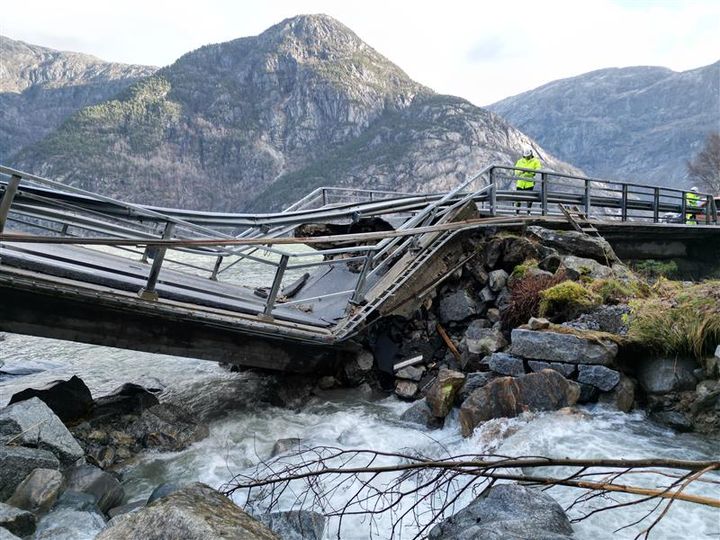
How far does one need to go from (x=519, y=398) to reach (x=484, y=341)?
58.1 inches

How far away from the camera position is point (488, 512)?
12.2 feet

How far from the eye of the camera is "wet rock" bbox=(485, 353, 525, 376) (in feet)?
21.3

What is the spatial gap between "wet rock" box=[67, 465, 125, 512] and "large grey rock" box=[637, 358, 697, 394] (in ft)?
19.4

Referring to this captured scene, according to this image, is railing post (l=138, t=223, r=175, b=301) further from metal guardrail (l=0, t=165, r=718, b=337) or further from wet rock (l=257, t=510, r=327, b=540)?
wet rock (l=257, t=510, r=327, b=540)

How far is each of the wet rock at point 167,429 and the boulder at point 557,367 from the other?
426 centimetres

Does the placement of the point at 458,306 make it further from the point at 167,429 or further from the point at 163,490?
the point at 163,490

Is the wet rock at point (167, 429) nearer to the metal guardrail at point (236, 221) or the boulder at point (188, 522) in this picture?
the metal guardrail at point (236, 221)

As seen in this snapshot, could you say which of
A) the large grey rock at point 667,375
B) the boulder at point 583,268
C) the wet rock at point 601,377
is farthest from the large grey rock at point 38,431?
the boulder at point 583,268

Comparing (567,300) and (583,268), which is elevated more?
(583,268)

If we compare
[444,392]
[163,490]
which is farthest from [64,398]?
[444,392]

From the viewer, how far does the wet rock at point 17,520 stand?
404cm

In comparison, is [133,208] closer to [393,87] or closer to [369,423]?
[369,423]

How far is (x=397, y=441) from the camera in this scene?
6.11 meters

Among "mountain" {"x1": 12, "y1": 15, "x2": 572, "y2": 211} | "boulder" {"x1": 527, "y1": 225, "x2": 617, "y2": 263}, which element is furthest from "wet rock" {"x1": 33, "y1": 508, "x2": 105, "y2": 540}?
"mountain" {"x1": 12, "y1": 15, "x2": 572, "y2": 211}
